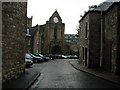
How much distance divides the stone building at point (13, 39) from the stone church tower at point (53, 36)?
58093 mm

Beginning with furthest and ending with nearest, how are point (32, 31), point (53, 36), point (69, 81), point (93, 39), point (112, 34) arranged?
point (53, 36), point (32, 31), point (93, 39), point (112, 34), point (69, 81)

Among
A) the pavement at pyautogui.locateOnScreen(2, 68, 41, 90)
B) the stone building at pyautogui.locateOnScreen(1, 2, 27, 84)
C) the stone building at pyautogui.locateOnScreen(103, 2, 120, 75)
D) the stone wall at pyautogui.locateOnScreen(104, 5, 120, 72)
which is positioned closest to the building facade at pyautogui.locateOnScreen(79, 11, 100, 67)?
the stone building at pyautogui.locateOnScreen(103, 2, 120, 75)

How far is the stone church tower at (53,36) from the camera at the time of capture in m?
76.0

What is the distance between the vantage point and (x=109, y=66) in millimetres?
22328

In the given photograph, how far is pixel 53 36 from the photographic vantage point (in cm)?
Answer: 7706

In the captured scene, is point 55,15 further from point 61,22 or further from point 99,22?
point 99,22

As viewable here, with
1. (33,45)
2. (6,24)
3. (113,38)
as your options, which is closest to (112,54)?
(113,38)

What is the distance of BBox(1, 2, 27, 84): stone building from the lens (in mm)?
12727

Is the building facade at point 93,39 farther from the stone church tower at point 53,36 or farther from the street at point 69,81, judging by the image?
the stone church tower at point 53,36

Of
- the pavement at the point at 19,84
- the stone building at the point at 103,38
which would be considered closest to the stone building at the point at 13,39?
the pavement at the point at 19,84

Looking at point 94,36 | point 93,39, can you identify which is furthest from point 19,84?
point 94,36

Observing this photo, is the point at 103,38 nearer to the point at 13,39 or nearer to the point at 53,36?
the point at 13,39

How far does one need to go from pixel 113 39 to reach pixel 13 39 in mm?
9673

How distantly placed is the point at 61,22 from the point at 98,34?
50.7m
